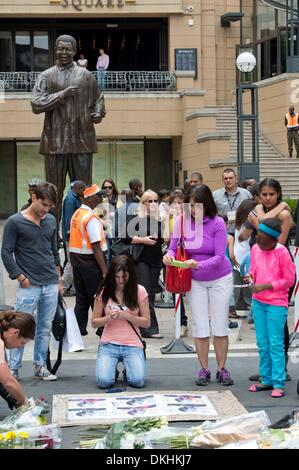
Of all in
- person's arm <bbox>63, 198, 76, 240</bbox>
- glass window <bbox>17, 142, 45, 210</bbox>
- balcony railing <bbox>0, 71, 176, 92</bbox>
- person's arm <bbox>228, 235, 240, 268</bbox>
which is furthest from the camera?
glass window <bbox>17, 142, 45, 210</bbox>

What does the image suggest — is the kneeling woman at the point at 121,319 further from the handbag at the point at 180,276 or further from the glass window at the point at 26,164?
the glass window at the point at 26,164

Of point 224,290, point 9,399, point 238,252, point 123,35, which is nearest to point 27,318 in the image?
point 9,399

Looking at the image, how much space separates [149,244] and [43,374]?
113 inches

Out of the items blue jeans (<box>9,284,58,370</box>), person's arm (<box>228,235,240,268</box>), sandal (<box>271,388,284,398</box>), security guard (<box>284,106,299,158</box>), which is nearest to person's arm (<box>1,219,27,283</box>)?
blue jeans (<box>9,284,58,370</box>)

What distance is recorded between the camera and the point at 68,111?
46.3 feet

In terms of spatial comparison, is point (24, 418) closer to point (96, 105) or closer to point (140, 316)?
point (140, 316)

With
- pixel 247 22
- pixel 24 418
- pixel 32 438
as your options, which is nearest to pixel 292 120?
pixel 247 22

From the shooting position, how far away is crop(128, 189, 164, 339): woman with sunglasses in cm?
1183

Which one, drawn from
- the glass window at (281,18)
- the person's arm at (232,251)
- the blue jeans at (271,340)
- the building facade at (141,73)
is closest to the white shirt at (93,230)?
the person's arm at (232,251)

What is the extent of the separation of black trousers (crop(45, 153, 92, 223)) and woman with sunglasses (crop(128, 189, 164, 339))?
2.35 meters

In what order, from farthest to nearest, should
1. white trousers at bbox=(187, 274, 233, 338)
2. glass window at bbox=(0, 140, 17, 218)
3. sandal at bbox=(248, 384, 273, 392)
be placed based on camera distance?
glass window at bbox=(0, 140, 17, 218)
white trousers at bbox=(187, 274, 233, 338)
sandal at bbox=(248, 384, 273, 392)

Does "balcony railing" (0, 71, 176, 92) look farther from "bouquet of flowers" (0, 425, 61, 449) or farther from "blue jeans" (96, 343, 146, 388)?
"bouquet of flowers" (0, 425, 61, 449)

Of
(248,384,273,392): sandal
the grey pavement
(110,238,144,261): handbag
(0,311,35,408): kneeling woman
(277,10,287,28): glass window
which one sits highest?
(277,10,287,28): glass window

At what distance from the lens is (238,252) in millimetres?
12781
